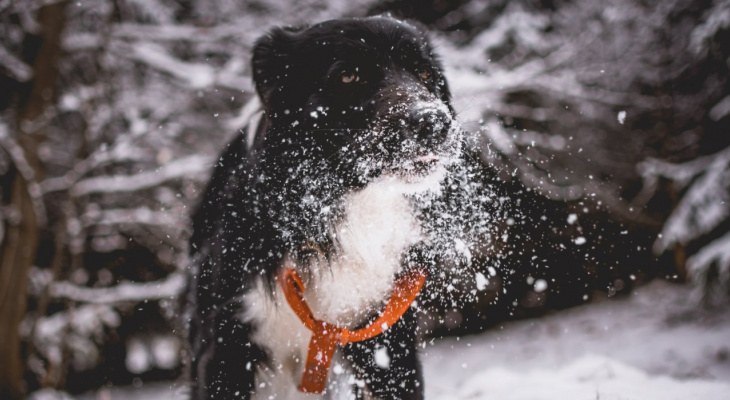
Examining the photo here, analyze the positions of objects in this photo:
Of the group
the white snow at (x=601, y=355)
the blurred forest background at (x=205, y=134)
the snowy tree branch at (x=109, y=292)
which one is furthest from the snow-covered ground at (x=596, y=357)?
the snowy tree branch at (x=109, y=292)

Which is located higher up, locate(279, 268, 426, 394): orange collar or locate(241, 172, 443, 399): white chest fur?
locate(241, 172, 443, 399): white chest fur

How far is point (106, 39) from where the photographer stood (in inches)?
169

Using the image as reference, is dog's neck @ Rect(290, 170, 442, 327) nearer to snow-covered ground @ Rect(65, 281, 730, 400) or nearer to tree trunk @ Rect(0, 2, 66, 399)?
snow-covered ground @ Rect(65, 281, 730, 400)

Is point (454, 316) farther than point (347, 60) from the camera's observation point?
Yes

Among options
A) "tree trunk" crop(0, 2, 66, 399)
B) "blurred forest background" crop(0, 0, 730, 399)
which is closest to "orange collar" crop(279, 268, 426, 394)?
"blurred forest background" crop(0, 0, 730, 399)

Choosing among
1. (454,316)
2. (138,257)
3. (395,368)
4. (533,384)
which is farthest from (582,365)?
(138,257)

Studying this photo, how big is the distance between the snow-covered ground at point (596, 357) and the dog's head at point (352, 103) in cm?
122

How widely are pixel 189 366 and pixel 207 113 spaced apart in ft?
11.4

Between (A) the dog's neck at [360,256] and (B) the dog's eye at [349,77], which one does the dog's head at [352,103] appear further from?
(A) the dog's neck at [360,256]

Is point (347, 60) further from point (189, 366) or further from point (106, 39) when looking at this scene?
point (106, 39)

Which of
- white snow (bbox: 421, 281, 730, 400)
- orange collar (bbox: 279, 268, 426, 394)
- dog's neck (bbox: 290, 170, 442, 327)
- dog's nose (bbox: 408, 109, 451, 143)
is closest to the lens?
dog's nose (bbox: 408, 109, 451, 143)

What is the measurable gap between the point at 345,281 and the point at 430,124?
819 mm

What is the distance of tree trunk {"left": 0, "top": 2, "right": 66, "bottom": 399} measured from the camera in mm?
4199

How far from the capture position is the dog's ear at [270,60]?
2086 millimetres
